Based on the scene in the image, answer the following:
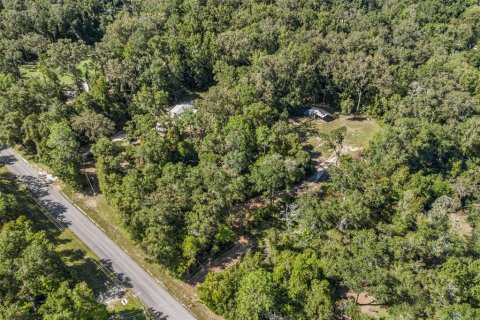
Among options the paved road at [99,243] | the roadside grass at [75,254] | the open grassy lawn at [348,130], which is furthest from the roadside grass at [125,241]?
the open grassy lawn at [348,130]

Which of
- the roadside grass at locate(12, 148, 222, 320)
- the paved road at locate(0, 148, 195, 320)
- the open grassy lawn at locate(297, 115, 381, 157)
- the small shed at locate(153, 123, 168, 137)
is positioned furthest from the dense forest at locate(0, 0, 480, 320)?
the paved road at locate(0, 148, 195, 320)

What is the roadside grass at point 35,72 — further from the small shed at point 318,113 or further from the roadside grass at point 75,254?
the small shed at point 318,113

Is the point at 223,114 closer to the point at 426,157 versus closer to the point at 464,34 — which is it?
the point at 426,157

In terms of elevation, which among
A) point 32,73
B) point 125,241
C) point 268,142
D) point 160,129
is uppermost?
point 32,73

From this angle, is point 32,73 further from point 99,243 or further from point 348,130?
point 348,130

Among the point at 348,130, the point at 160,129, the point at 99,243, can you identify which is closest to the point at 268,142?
the point at 160,129

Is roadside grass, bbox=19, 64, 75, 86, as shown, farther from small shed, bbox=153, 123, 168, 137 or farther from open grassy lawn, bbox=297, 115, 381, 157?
open grassy lawn, bbox=297, 115, 381, 157
